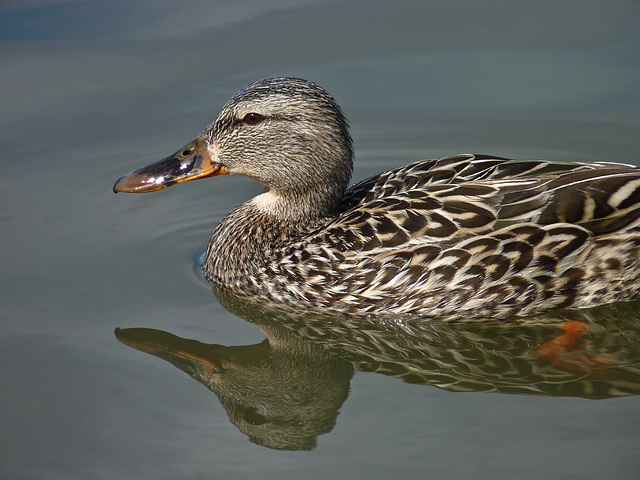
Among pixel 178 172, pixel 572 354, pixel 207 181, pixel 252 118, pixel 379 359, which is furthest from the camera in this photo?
pixel 207 181

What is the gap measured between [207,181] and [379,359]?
10.6 feet

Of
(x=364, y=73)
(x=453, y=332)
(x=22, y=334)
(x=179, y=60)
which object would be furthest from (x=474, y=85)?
(x=22, y=334)

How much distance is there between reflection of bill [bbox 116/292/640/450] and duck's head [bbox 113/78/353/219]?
1.06 metres

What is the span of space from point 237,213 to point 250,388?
74.6 inches

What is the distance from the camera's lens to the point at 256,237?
7438 mm

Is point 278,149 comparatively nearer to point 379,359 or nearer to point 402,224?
point 402,224

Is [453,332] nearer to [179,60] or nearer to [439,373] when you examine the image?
[439,373]

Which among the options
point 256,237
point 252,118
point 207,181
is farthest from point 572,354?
point 207,181

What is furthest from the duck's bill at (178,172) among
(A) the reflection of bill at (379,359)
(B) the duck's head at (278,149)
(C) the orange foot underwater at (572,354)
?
(C) the orange foot underwater at (572,354)

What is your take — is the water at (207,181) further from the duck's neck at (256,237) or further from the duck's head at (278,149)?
the duck's head at (278,149)

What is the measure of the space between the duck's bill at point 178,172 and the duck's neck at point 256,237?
0.53m

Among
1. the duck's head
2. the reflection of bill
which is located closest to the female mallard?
the duck's head

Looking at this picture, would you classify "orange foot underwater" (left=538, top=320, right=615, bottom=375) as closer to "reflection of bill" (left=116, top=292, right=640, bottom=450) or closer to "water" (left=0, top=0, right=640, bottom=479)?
"reflection of bill" (left=116, top=292, right=640, bottom=450)

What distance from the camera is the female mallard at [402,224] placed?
649 centimetres
